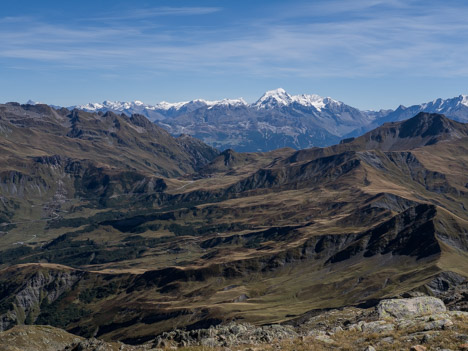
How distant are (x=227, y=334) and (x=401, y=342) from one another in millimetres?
32506

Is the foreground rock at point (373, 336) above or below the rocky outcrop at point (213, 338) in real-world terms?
above

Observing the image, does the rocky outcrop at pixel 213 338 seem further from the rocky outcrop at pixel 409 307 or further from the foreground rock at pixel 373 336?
the rocky outcrop at pixel 409 307

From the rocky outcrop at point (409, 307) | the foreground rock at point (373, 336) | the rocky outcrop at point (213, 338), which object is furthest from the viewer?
the rocky outcrop at point (409, 307)

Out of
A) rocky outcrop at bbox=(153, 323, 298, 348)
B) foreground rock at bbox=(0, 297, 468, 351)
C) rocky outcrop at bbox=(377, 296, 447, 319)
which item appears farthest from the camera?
rocky outcrop at bbox=(377, 296, 447, 319)

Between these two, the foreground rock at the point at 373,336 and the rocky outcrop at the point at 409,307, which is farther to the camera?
the rocky outcrop at the point at 409,307

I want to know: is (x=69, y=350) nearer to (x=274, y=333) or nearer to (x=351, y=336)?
(x=274, y=333)

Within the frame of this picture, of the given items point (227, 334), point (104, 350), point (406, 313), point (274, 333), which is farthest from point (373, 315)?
point (104, 350)

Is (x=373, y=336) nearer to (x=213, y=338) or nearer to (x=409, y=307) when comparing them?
(x=409, y=307)

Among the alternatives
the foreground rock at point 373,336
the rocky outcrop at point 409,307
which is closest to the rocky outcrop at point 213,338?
the foreground rock at point 373,336

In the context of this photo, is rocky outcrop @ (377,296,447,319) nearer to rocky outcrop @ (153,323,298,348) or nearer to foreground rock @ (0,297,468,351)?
foreground rock @ (0,297,468,351)

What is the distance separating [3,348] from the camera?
105 metres

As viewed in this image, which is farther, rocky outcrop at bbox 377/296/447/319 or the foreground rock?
rocky outcrop at bbox 377/296/447/319

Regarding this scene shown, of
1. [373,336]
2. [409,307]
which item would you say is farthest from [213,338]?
[409,307]

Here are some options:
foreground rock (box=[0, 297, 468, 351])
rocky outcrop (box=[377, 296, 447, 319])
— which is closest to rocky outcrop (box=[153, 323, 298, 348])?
foreground rock (box=[0, 297, 468, 351])
